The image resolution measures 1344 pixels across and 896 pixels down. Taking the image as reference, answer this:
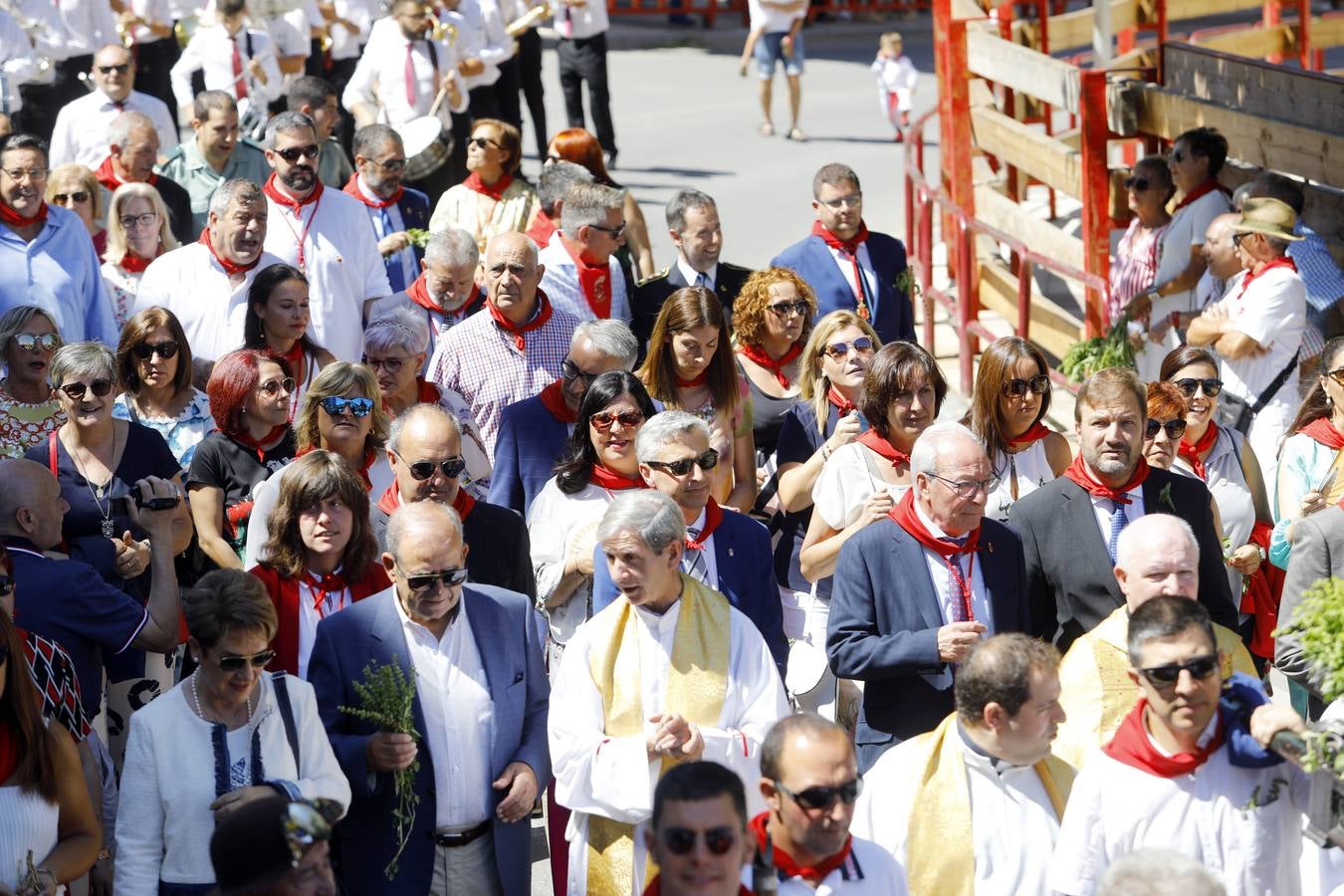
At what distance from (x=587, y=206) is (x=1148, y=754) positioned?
5.01m

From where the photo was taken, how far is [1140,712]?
16.6 ft

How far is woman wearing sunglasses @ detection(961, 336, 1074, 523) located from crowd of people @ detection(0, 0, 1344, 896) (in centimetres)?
2

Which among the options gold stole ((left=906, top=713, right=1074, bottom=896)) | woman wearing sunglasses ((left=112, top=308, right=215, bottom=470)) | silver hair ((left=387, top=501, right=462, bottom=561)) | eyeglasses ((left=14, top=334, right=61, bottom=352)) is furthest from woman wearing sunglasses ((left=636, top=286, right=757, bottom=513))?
gold stole ((left=906, top=713, right=1074, bottom=896))

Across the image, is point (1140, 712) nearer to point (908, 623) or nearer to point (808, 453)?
point (908, 623)

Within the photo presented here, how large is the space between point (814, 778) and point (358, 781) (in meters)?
1.59

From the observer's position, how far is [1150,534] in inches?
222

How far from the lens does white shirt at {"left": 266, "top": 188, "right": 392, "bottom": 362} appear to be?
30.8 ft

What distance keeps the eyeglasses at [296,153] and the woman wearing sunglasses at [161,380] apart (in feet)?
6.60

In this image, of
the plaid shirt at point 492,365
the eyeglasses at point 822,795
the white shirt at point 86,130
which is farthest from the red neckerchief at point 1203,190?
the white shirt at point 86,130

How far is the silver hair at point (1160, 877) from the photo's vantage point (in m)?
4.14

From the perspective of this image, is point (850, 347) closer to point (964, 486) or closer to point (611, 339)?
point (611, 339)

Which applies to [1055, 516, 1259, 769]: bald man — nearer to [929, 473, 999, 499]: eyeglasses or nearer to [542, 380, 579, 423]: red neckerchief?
[929, 473, 999, 499]: eyeglasses

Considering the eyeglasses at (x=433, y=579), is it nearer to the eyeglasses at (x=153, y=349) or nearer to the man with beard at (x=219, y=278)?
the eyeglasses at (x=153, y=349)

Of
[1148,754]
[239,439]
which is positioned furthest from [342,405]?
[1148,754]
